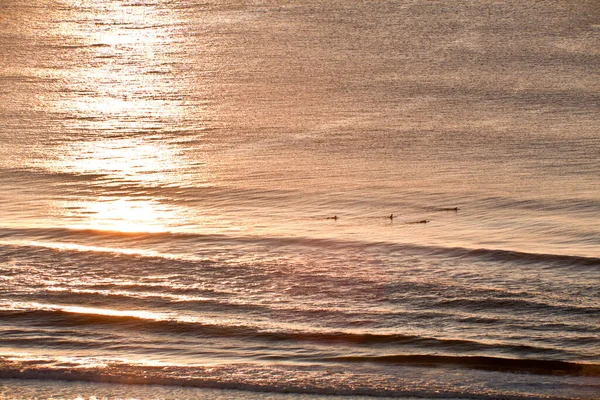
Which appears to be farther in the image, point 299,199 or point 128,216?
point 299,199

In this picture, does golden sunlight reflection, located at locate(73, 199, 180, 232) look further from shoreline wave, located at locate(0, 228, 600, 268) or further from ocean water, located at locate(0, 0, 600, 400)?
shoreline wave, located at locate(0, 228, 600, 268)

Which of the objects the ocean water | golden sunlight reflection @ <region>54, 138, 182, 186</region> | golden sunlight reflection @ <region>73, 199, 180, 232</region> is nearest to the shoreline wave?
the ocean water

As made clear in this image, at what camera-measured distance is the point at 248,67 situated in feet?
53.4

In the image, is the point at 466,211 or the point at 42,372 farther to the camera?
the point at 466,211

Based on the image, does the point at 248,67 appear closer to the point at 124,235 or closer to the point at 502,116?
the point at 502,116

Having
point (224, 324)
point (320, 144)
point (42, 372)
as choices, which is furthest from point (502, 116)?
point (42, 372)

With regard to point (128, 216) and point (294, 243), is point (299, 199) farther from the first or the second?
point (128, 216)

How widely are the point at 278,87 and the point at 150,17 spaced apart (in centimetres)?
437

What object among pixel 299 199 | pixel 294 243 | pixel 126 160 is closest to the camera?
pixel 294 243

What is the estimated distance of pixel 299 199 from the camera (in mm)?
10586

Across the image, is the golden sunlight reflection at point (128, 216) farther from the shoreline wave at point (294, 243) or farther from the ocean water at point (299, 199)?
the shoreline wave at point (294, 243)

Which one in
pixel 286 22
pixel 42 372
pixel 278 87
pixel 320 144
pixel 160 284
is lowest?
pixel 42 372

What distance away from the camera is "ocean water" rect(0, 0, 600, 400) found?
6473 mm

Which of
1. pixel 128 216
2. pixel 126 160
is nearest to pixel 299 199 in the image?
pixel 128 216
